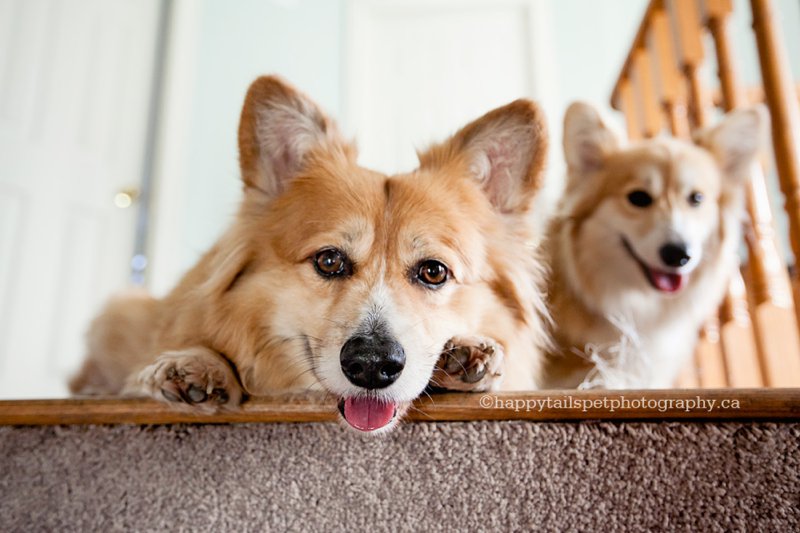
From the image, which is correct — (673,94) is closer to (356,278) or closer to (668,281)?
(668,281)

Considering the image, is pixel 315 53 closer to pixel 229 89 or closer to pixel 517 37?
pixel 229 89

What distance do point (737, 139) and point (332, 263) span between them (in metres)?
1.43

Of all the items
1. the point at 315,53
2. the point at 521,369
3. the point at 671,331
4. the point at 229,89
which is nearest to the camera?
the point at 521,369

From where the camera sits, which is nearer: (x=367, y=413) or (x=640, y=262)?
(x=367, y=413)

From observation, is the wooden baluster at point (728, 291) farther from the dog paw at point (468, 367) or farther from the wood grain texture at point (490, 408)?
the dog paw at point (468, 367)

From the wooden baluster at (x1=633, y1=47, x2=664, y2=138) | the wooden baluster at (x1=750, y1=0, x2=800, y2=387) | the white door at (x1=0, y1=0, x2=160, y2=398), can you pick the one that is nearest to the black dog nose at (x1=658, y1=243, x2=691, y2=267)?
the wooden baluster at (x1=750, y1=0, x2=800, y2=387)

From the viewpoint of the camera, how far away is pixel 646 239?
1.81m

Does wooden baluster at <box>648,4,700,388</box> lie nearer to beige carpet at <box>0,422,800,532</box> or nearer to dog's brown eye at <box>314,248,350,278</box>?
beige carpet at <box>0,422,800,532</box>

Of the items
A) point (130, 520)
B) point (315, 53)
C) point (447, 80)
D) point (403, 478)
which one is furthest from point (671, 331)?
point (315, 53)

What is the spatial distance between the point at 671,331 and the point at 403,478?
1.26 m

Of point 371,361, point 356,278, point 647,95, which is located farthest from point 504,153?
point 647,95

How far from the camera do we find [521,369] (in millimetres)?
1348

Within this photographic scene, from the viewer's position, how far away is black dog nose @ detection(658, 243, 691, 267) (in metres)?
1.75

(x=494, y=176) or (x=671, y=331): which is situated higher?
(x=494, y=176)
